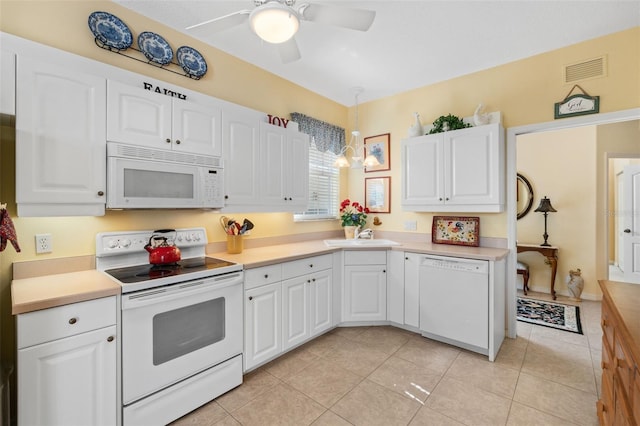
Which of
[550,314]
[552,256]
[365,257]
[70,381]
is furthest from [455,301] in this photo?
[70,381]

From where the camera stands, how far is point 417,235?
11.4ft

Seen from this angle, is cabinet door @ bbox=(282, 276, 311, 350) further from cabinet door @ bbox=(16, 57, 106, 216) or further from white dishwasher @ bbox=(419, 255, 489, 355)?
cabinet door @ bbox=(16, 57, 106, 216)

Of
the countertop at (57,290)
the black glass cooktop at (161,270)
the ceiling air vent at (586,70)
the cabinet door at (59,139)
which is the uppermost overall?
the ceiling air vent at (586,70)

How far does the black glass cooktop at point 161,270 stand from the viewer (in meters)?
1.74

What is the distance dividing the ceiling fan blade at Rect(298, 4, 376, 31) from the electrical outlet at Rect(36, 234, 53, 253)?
204cm

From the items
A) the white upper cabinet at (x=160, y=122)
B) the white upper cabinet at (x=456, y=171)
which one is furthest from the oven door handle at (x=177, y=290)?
the white upper cabinet at (x=456, y=171)

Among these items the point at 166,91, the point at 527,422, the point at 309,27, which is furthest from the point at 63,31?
the point at 527,422

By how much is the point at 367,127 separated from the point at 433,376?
299 cm

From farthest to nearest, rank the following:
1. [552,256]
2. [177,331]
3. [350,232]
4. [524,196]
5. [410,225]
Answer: [524,196] → [552,256] → [350,232] → [410,225] → [177,331]

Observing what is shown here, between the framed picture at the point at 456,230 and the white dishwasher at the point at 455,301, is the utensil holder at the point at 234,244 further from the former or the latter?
the framed picture at the point at 456,230

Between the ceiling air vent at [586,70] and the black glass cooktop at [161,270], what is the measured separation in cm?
333

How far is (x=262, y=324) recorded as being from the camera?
2285mm

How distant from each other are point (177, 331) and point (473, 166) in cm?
287

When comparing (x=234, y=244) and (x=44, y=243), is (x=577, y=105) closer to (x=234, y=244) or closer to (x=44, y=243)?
(x=234, y=244)
